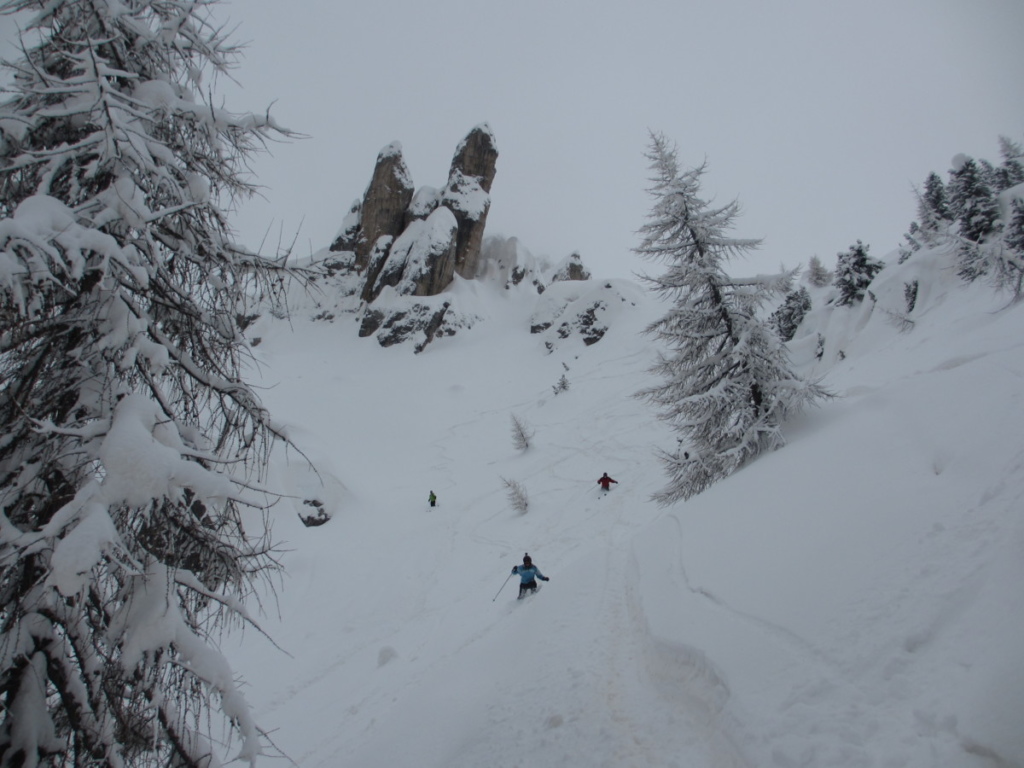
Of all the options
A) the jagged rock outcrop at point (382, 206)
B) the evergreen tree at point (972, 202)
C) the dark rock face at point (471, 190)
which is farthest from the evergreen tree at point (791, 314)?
the jagged rock outcrop at point (382, 206)

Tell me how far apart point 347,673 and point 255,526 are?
7.98 meters

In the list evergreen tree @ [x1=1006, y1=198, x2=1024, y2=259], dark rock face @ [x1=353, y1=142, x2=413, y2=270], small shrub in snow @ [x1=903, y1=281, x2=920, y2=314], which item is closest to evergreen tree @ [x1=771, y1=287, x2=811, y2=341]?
small shrub in snow @ [x1=903, y1=281, x2=920, y2=314]

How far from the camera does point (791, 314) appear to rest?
33.9 meters

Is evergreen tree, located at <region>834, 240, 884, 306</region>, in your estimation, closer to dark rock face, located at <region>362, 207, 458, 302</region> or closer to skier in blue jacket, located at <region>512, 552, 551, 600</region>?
skier in blue jacket, located at <region>512, 552, 551, 600</region>

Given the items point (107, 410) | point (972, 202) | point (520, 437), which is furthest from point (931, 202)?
point (107, 410)

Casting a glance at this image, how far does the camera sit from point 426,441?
31438 mm

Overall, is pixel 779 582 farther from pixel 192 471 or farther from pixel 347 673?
pixel 347 673

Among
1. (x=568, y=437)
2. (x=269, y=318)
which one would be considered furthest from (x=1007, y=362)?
(x=269, y=318)

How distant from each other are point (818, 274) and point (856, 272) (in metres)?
18.1

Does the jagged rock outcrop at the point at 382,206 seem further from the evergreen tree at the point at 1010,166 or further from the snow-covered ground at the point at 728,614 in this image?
the evergreen tree at the point at 1010,166

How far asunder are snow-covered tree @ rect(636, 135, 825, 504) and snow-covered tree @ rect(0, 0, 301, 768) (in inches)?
375

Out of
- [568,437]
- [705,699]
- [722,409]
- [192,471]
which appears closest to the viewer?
[192,471]

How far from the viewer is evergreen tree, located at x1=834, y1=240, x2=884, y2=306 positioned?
26.8m

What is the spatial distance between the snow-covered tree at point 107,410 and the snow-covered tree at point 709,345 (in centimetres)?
951
